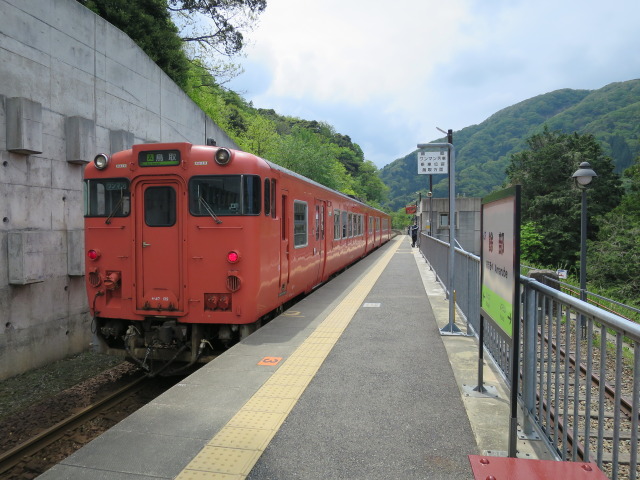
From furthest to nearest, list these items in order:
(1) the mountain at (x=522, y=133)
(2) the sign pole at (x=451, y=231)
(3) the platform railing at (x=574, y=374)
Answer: (1) the mountain at (x=522, y=133) → (2) the sign pole at (x=451, y=231) → (3) the platform railing at (x=574, y=374)

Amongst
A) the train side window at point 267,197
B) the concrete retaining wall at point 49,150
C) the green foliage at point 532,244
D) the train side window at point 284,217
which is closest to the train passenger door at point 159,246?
the train side window at point 267,197

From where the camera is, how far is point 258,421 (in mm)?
3760

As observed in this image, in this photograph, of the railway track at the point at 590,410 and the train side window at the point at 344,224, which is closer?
the railway track at the point at 590,410

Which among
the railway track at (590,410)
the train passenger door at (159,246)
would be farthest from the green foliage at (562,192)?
the train passenger door at (159,246)

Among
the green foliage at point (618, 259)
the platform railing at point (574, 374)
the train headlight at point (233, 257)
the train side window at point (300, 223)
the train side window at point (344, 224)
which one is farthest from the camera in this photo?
the green foliage at point (618, 259)

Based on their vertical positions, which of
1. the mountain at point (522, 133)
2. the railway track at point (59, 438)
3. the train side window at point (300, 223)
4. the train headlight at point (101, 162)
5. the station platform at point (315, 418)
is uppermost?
the mountain at point (522, 133)

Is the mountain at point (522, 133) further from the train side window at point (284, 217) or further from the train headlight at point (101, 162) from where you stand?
the train headlight at point (101, 162)

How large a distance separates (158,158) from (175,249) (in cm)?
117

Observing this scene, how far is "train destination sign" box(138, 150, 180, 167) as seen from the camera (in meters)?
5.96

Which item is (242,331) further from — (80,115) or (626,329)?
(80,115)

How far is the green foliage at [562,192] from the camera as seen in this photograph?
3145 centimetres

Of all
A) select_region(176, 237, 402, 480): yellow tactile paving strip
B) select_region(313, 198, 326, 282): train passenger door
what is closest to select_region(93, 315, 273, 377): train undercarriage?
select_region(176, 237, 402, 480): yellow tactile paving strip

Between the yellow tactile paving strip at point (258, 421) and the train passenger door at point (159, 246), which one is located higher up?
the train passenger door at point (159, 246)

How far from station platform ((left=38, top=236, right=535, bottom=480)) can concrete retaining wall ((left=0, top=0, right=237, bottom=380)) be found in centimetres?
382
